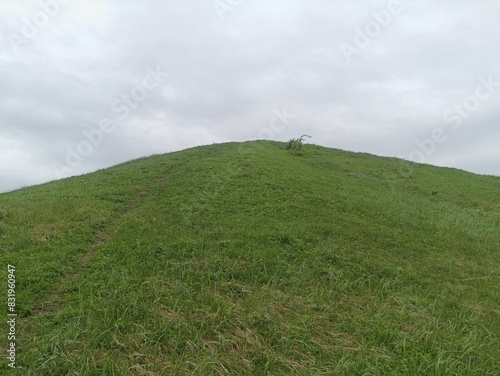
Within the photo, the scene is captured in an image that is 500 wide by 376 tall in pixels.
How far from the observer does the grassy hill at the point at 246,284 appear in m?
4.55

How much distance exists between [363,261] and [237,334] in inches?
156

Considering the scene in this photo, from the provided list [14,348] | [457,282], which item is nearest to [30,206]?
[14,348]

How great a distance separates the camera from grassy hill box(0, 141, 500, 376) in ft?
14.9

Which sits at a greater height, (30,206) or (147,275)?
(30,206)

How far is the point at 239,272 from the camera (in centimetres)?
686

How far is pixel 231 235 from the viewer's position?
28.2 feet

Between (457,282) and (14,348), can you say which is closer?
(14,348)

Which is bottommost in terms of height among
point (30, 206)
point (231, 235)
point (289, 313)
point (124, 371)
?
point (124, 371)

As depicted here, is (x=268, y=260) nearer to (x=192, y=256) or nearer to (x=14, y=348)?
(x=192, y=256)

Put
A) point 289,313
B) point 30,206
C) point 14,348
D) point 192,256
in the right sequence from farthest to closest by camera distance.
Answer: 1. point 30,206
2. point 192,256
3. point 289,313
4. point 14,348

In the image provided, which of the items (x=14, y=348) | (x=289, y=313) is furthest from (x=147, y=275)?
(x=289, y=313)

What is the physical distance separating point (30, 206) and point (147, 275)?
7.08 m

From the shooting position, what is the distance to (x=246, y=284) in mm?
6562

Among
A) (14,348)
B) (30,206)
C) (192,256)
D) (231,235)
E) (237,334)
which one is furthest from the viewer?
(30,206)
